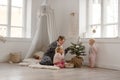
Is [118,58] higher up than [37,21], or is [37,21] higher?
[37,21]

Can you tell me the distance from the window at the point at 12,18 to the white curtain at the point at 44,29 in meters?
0.74

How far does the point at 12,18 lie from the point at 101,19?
8.21 ft

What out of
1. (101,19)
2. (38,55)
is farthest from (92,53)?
(38,55)

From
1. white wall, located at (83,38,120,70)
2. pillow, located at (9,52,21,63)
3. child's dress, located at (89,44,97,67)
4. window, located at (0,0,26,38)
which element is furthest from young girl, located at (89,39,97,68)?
window, located at (0,0,26,38)

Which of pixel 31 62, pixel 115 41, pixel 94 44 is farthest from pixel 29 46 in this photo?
pixel 115 41

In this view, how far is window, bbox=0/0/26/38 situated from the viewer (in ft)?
20.0

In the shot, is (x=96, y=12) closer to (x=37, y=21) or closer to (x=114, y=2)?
(x=114, y=2)

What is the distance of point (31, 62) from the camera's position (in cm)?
529

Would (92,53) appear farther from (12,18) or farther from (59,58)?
(12,18)

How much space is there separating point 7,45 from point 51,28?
1.27 m

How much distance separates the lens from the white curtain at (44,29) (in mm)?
5727

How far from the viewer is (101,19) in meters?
5.30

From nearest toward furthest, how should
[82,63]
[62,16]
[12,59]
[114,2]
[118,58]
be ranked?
[118,58] < [114,2] < [82,63] < [12,59] < [62,16]

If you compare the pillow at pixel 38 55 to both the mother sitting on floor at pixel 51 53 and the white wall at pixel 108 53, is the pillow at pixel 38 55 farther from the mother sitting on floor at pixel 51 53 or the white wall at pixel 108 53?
the white wall at pixel 108 53
